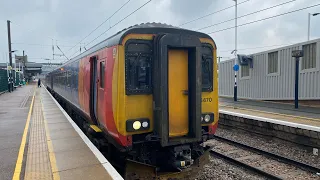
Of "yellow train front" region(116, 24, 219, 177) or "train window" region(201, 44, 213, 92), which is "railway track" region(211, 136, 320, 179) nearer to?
"yellow train front" region(116, 24, 219, 177)

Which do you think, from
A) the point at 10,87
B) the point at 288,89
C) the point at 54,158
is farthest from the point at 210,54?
the point at 10,87

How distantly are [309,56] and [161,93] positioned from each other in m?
13.7

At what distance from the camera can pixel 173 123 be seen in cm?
521

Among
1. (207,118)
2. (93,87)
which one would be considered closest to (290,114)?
(207,118)

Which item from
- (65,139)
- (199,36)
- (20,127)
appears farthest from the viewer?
(20,127)

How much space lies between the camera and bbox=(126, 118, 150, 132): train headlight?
4918 millimetres

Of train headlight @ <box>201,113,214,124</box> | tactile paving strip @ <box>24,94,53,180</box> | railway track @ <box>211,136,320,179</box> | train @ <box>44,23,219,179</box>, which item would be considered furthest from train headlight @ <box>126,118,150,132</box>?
railway track @ <box>211,136,320,179</box>

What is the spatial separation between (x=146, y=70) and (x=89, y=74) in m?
2.53

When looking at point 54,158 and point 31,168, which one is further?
point 54,158

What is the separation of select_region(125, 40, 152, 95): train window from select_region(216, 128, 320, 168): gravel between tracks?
5448mm

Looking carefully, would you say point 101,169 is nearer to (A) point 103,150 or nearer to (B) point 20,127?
(A) point 103,150

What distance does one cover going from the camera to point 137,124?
498 centimetres

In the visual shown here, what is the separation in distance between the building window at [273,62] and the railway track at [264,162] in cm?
1040

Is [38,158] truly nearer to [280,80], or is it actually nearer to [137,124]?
[137,124]
